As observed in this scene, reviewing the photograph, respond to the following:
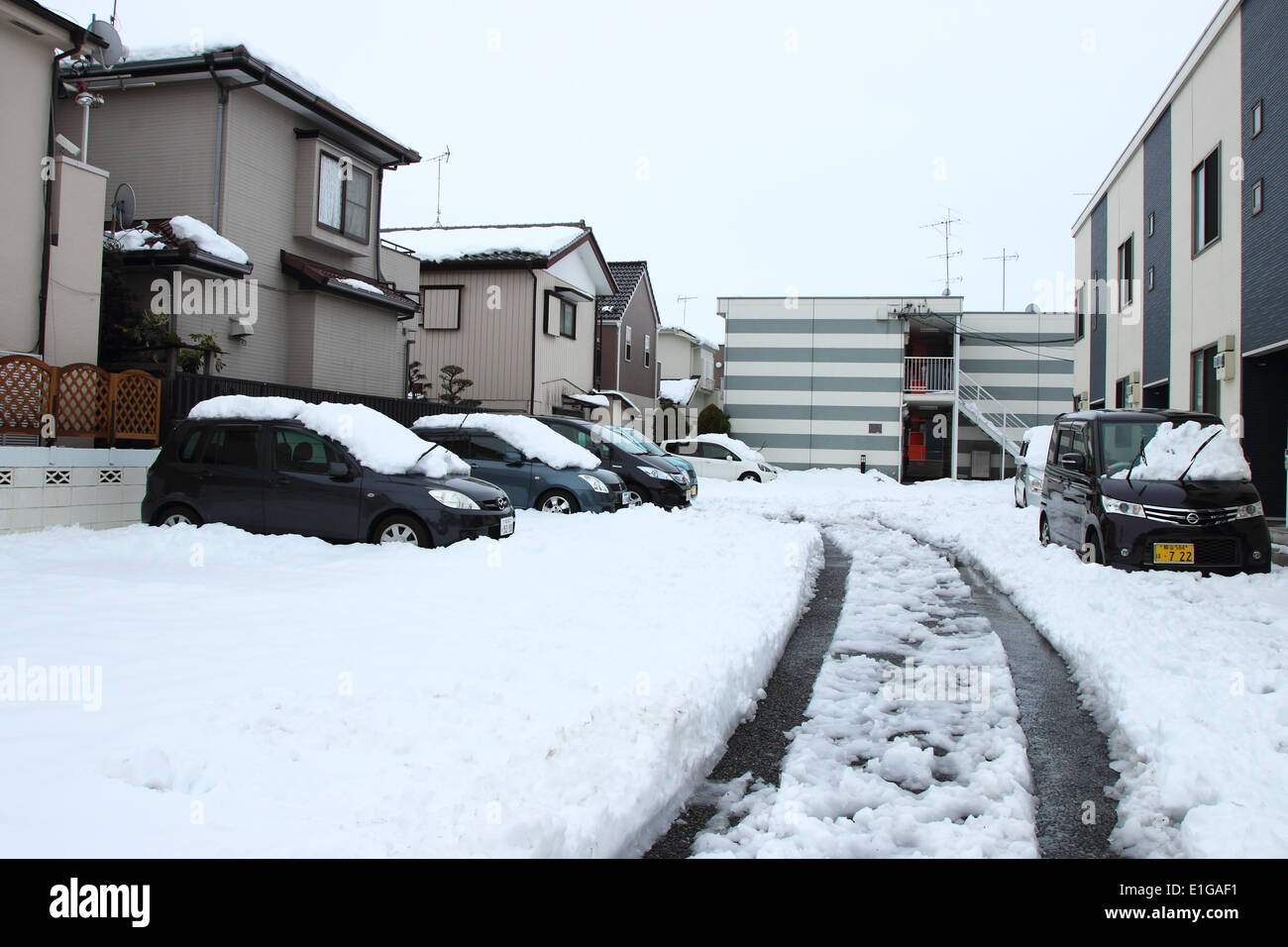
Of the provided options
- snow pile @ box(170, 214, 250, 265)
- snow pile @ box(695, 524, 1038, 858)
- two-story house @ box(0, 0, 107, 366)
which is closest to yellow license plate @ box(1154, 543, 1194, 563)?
snow pile @ box(695, 524, 1038, 858)

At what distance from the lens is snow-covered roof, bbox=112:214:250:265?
13.5 m

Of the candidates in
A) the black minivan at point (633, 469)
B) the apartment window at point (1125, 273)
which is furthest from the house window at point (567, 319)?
the apartment window at point (1125, 273)

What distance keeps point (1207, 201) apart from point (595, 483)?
12994 millimetres

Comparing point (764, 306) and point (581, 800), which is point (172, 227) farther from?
point (764, 306)

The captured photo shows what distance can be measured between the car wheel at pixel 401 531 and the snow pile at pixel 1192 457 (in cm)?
744

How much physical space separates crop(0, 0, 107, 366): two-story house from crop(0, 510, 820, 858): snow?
→ 409 cm

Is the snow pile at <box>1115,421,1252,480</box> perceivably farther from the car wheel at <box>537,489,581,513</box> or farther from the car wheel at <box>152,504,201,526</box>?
the car wheel at <box>152,504,201,526</box>

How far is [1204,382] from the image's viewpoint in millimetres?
16844

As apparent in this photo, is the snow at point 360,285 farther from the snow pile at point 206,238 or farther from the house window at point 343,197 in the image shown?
the snow pile at point 206,238

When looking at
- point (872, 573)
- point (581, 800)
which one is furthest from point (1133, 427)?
point (581, 800)

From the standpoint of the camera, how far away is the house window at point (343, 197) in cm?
1742

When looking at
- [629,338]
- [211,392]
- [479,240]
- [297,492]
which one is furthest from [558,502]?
[629,338]

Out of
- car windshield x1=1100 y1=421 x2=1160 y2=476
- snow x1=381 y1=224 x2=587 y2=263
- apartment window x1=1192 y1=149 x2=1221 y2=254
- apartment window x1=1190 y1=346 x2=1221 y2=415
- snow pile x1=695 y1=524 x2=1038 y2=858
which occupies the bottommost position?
snow pile x1=695 y1=524 x2=1038 y2=858

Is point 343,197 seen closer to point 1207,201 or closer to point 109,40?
point 109,40
